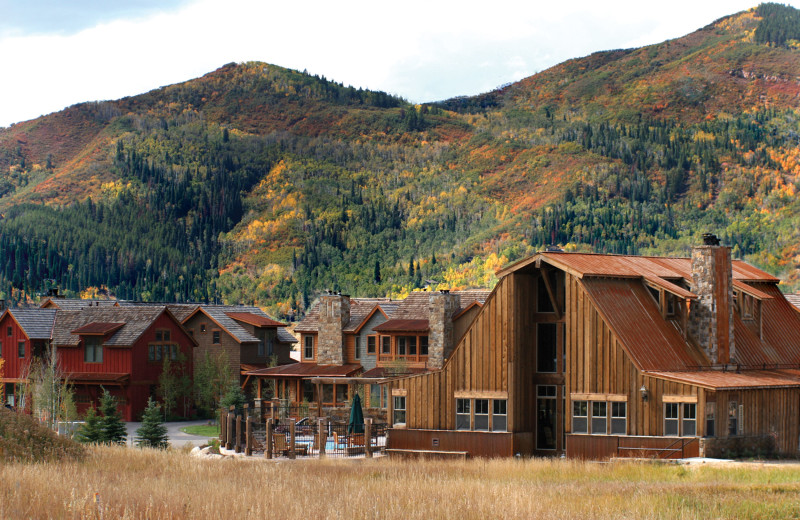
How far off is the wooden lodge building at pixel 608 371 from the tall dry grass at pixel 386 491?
166 inches

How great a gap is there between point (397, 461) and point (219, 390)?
33489 mm

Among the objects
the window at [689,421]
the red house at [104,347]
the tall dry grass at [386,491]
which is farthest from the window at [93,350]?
the window at [689,421]

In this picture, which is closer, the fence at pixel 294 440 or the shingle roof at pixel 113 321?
Answer: the fence at pixel 294 440

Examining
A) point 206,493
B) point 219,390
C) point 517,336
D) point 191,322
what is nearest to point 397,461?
point 517,336

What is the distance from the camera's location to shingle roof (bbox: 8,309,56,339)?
68375 millimetres

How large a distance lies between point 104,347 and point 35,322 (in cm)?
624

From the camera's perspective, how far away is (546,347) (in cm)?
3875

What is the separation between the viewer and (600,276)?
121 ft

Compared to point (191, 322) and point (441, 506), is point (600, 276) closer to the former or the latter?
point (441, 506)

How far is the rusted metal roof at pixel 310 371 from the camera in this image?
59.0 metres

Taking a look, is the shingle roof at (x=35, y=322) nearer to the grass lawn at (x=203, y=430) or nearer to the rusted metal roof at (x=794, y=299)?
the grass lawn at (x=203, y=430)

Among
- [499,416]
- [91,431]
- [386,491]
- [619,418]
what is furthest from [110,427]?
[386,491]

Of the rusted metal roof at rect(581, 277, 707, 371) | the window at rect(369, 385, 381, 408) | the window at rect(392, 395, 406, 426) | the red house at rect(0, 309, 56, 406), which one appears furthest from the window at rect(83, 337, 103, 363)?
the rusted metal roof at rect(581, 277, 707, 371)

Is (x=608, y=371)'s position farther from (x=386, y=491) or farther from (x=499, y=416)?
(x=386, y=491)
